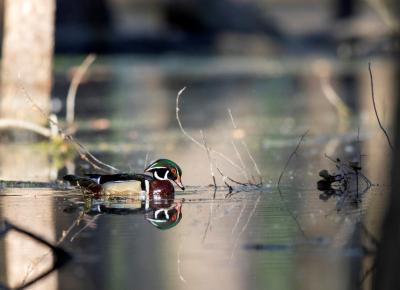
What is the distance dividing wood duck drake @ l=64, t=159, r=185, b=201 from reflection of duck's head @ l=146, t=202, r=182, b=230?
0.21 metres

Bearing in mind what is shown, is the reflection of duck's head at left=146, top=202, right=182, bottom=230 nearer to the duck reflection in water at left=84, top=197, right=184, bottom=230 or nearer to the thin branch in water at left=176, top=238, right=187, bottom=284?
the duck reflection in water at left=84, top=197, right=184, bottom=230

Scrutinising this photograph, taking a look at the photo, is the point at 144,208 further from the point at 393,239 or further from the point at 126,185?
the point at 393,239

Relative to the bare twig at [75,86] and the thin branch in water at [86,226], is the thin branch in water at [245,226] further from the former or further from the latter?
the bare twig at [75,86]

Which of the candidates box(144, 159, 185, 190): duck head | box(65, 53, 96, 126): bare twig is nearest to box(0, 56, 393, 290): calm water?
box(144, 159, 185, 190): duck head

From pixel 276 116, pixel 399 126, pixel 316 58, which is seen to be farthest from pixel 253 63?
pixel 399 126

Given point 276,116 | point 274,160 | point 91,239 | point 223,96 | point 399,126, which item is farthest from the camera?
point 223,96

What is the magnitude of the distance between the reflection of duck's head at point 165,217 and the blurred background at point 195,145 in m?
0.08

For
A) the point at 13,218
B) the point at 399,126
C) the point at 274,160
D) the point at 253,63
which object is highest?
the point at 253,63

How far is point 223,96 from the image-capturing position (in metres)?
23.1

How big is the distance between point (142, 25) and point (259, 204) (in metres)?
32.1

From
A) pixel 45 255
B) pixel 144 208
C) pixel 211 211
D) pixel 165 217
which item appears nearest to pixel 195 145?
pixel 144 208

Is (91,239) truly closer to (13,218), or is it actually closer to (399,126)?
(13,218)

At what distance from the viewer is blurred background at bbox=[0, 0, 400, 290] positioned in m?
6.79

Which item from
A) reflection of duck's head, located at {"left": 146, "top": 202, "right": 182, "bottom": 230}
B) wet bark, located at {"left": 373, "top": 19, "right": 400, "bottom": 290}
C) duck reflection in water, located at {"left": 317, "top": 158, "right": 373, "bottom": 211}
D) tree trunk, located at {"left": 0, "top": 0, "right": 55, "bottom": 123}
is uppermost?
tree trunk, located at {"left": 0, "top": 0, "right": 55, "bottom": 123}
